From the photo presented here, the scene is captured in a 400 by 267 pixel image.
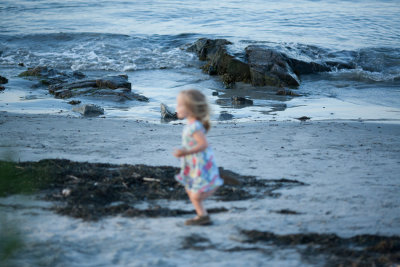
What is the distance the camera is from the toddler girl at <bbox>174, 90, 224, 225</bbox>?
387 cm

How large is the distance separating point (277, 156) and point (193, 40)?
48.3 ft

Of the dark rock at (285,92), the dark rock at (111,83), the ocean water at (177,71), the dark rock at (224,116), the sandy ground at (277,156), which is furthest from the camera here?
the dark rock at (111,83)

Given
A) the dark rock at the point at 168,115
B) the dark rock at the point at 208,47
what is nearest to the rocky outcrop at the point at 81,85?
the dark rock at the point at 168,115

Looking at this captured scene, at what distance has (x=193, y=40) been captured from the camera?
20062 millimetres

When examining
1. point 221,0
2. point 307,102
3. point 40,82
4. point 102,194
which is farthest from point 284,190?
point 221,0

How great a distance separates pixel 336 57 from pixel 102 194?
46.2 ft

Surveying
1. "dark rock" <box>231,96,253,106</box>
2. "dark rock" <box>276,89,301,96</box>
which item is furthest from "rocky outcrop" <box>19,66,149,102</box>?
"dark rock" <box>276,89,301,96</box>

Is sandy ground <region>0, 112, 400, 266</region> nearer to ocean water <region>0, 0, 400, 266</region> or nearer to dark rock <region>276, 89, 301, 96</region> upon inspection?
ocean water <region>0, 0, 400, 266</region>

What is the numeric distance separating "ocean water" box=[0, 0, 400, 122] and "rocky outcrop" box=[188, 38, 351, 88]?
48 centimetres

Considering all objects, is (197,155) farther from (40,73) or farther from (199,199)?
(40,73)

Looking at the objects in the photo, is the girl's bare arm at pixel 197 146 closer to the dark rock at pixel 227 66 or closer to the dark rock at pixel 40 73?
the dark rock at pixel 227 66

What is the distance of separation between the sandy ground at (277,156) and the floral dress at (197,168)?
13.8 inches

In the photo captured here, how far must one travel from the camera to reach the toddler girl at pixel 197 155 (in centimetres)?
387

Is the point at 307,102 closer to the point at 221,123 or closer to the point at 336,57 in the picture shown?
the point at 221,123
